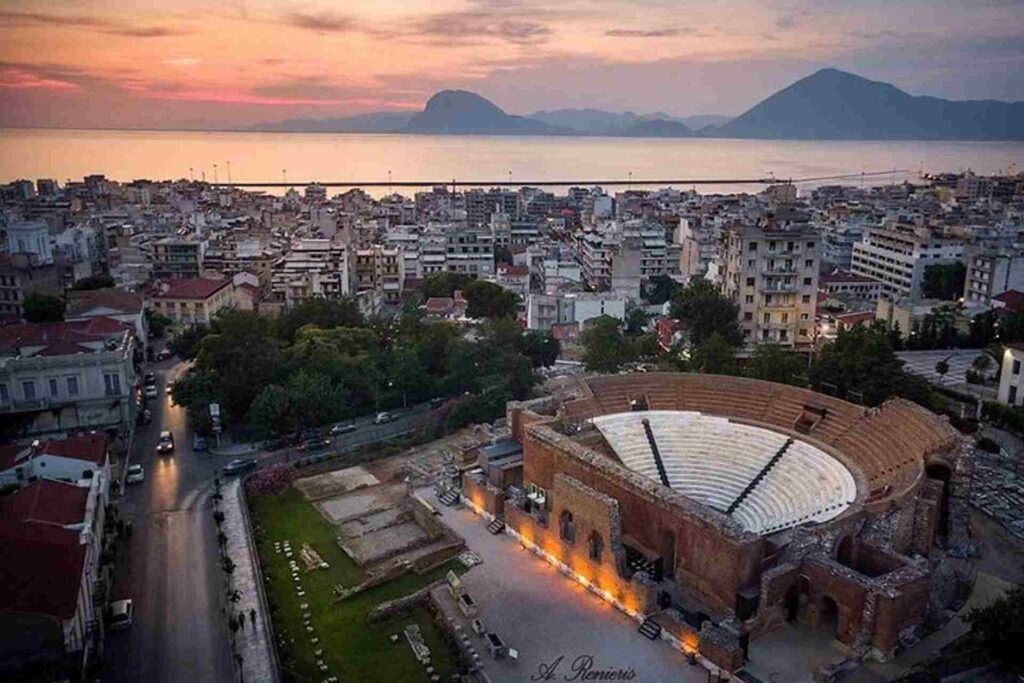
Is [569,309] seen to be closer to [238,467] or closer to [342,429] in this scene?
[342,429]

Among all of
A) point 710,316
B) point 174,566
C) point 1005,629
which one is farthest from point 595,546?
point 710,316

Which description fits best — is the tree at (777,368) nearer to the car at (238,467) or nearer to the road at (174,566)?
the road at (174,566)

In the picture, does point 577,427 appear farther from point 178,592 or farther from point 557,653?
point 178,592

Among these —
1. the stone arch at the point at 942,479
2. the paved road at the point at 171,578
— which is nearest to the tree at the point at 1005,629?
the stone arch at the point at 942,479

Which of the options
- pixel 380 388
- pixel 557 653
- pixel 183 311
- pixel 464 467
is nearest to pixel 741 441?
pixel 464 467

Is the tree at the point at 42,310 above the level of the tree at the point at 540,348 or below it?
above

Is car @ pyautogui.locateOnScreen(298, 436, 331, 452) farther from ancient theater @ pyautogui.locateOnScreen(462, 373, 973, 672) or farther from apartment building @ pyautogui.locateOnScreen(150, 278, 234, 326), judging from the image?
apartment building @ pyautogui.locateOnScreen(150, 278, 234, 326)

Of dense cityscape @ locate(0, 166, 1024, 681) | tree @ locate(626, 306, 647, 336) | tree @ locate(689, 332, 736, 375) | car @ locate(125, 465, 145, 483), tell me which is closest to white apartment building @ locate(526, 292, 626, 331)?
dense cityscape @ locate(0, 166, 1024, 681)
